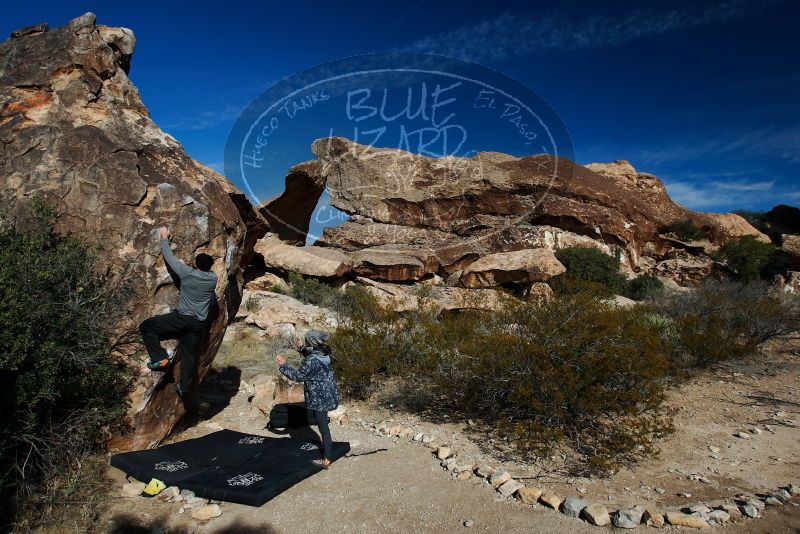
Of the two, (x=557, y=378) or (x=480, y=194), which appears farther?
(x=480, y=194)

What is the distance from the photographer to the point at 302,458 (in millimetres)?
4410

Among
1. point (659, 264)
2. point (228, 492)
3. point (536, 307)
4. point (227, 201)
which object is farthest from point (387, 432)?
point (659, 264)

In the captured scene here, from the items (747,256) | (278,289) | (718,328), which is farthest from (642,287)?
(278,289)

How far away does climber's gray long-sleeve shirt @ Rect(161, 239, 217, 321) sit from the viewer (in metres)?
4.44

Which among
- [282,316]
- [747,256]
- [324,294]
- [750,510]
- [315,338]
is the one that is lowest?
[750,510]

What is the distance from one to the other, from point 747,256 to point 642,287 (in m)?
6.24

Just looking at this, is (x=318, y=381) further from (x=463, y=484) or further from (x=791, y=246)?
(x=791, y=246)

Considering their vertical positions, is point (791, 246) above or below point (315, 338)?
above

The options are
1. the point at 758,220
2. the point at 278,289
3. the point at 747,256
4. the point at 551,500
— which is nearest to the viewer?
the point at 551,500

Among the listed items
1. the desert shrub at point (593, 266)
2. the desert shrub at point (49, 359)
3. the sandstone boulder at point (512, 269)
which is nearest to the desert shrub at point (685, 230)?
the desert shrub at point (593, 266)

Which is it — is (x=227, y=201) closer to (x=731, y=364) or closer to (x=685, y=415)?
(x=685, y=415)

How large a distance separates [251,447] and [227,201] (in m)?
2.64

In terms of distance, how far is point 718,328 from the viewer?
28.1ft

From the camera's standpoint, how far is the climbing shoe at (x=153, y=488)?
3.71 metres
